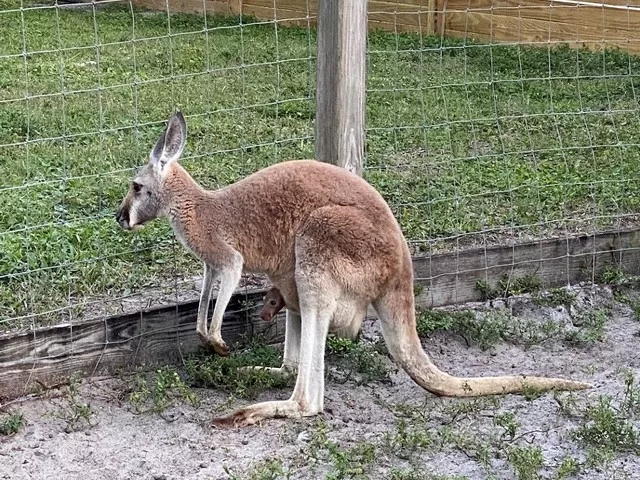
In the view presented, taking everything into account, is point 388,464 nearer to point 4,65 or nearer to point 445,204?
point 445,204

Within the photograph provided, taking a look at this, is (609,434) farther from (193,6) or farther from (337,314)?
(193,6)

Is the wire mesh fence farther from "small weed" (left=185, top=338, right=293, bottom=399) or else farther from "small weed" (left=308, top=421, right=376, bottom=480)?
"small weed" (left=308, top=421, right=376, bottom=480)

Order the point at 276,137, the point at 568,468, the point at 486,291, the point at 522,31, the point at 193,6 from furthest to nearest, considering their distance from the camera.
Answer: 1. the point at 193,6
2. the point at 522,31
3. the point at 276,137
4. the point at 486,291
5. the point at 568,468

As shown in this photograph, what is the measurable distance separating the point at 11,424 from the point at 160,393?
22.2 inches

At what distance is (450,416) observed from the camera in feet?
13.3

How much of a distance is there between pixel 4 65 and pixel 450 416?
6560mm

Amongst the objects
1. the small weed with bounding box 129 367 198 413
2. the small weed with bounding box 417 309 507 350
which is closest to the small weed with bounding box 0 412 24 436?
the small weed with bounding box 129 367 198 413

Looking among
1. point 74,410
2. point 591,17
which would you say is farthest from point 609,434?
point 591,17

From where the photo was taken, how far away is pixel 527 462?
348 centimetres

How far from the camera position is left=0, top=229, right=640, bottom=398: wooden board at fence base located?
413cm

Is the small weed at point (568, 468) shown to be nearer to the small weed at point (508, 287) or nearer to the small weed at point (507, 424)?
the small weed at point (507, 424)

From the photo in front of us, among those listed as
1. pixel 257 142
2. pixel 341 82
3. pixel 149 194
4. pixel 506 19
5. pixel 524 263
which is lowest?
pixel 524 263

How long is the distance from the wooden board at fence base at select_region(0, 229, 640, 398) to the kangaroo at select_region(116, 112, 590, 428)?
28 centimetres

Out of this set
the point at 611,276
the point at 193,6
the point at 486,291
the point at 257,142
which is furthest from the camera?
the point at 193,6
